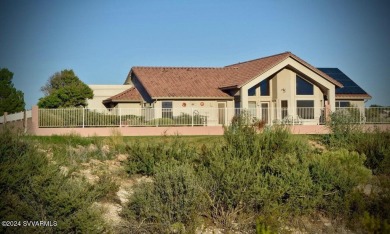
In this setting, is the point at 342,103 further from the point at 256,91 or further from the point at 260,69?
the point at 260,69

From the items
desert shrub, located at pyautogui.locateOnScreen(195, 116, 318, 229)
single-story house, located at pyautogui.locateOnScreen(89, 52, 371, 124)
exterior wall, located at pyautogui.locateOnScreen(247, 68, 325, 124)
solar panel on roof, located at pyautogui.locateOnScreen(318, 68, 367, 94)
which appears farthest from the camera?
solar panel on roof, located at pyautogui.locateOnScreen(318, 68, 367, 94)

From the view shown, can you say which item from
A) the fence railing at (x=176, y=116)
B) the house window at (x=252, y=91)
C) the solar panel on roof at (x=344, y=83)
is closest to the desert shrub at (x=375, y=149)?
the fence railing at (x=176, y=116)

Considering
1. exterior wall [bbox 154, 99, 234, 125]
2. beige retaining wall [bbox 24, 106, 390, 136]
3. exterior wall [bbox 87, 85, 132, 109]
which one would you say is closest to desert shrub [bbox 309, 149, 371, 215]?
beige retaining wall [bbox 24, 106, 390, 136]

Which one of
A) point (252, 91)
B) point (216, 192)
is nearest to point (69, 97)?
point (252, 91)

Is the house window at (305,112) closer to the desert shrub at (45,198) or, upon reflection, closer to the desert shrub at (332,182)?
the desert shrub at (332,182)

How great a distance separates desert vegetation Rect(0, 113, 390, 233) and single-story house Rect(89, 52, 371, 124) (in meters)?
15.8

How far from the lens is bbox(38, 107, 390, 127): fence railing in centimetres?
2602

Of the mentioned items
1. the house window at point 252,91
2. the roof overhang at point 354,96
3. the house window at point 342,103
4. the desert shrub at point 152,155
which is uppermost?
the house window at point 252,91

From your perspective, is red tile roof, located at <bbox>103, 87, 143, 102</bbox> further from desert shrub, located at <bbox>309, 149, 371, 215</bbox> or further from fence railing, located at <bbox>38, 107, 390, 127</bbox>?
desert shrub, located at <bbox>309, 149, 371, 215</bbox>

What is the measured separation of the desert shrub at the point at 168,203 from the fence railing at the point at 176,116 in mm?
13540

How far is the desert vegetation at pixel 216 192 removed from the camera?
1028cm

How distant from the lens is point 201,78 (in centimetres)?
3534

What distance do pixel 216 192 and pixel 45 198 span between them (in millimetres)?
3978

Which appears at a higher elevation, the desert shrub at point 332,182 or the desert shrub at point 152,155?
the desert shrub at point 152,155
